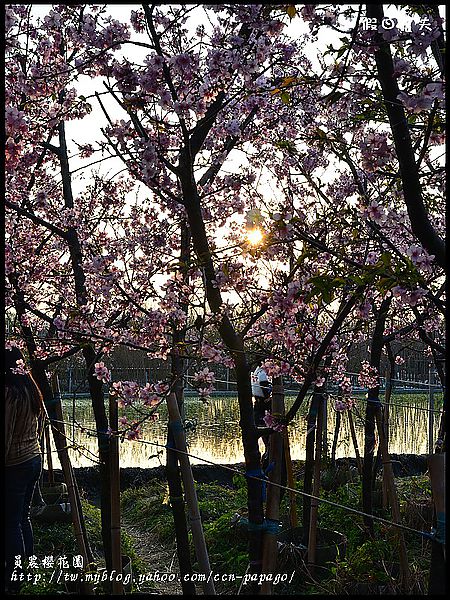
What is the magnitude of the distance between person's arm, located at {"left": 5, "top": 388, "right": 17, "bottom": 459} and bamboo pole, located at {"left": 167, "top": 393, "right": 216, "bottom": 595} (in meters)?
0.96

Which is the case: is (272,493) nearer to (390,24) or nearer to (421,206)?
(421,206)

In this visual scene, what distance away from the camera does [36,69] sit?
13.9 feet

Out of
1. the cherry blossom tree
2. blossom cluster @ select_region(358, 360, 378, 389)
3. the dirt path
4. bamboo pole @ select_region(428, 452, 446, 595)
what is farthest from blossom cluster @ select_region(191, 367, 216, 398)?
bamboo pole @ select_region(428, 452, 446, 595)

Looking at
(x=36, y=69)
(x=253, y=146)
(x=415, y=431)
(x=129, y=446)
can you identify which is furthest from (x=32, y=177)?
(x=415, y=431)

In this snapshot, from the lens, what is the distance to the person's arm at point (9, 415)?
377 cm

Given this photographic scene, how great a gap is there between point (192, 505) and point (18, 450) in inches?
47.4

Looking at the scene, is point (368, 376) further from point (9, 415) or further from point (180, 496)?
point (9, 415)

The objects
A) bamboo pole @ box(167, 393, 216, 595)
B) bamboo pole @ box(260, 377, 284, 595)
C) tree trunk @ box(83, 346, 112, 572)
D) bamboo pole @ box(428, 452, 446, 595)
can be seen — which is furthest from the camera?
tree trunk @ box(83, 346, 112, 572)

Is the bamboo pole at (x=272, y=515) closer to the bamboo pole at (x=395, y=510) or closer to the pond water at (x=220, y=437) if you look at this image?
the bamboo pole at (x=395, y=510)

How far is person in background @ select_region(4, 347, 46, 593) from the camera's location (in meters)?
3.86

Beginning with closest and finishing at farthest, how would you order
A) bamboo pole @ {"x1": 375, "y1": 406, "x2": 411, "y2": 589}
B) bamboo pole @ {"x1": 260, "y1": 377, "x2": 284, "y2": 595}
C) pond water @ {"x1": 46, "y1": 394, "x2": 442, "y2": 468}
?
bamboo pole @ {"x1": 260, "y1": 377, "x2": 284, "y2": 595}
bamboo pole @ {"x1": 375, "y1": 406, "x2": 411, "y2": 589}
pond water @ {"x1": 46, "y1": 394, "x2": 442, "y2": 468}

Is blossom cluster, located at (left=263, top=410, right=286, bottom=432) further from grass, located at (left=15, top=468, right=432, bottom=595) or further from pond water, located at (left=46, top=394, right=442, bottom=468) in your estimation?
pond water, located at (left=46, top=394, right=442, bottom=468)

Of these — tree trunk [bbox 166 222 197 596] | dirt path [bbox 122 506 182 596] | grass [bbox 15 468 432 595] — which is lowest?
dirt path [bbox 122 506 182 596]

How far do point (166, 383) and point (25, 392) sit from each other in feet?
3.06
